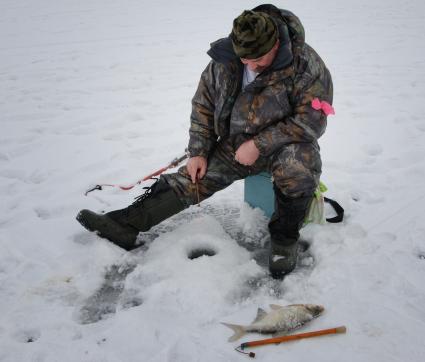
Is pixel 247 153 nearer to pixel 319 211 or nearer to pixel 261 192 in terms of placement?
pixel 261 192

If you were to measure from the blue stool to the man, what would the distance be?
0.57 ft

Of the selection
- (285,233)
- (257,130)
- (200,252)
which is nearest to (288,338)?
(285,233)

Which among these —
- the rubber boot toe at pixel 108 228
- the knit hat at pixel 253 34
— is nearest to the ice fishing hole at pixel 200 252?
the rubber boot toe at pixel 108 228

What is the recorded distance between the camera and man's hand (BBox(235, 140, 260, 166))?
2297 mm

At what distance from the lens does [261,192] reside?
280cm

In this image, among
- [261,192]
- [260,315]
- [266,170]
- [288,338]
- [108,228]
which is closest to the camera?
[288,338]

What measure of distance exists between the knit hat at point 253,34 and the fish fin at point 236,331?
57.1 inches

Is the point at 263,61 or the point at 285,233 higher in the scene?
the point at 263,61

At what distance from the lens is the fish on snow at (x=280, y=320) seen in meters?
1.94

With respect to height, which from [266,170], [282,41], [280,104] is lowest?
[266,170]

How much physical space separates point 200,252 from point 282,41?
146 cm

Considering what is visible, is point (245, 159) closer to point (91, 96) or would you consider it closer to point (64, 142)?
point (64, 142)

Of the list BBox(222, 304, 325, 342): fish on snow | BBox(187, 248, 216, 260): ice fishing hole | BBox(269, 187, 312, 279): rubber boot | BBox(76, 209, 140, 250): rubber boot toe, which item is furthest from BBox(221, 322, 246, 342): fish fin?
BBox(76, 209, 140, 250): rubber boot toe

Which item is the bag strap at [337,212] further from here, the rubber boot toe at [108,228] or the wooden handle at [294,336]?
the rubber boot toe at [108,228]
